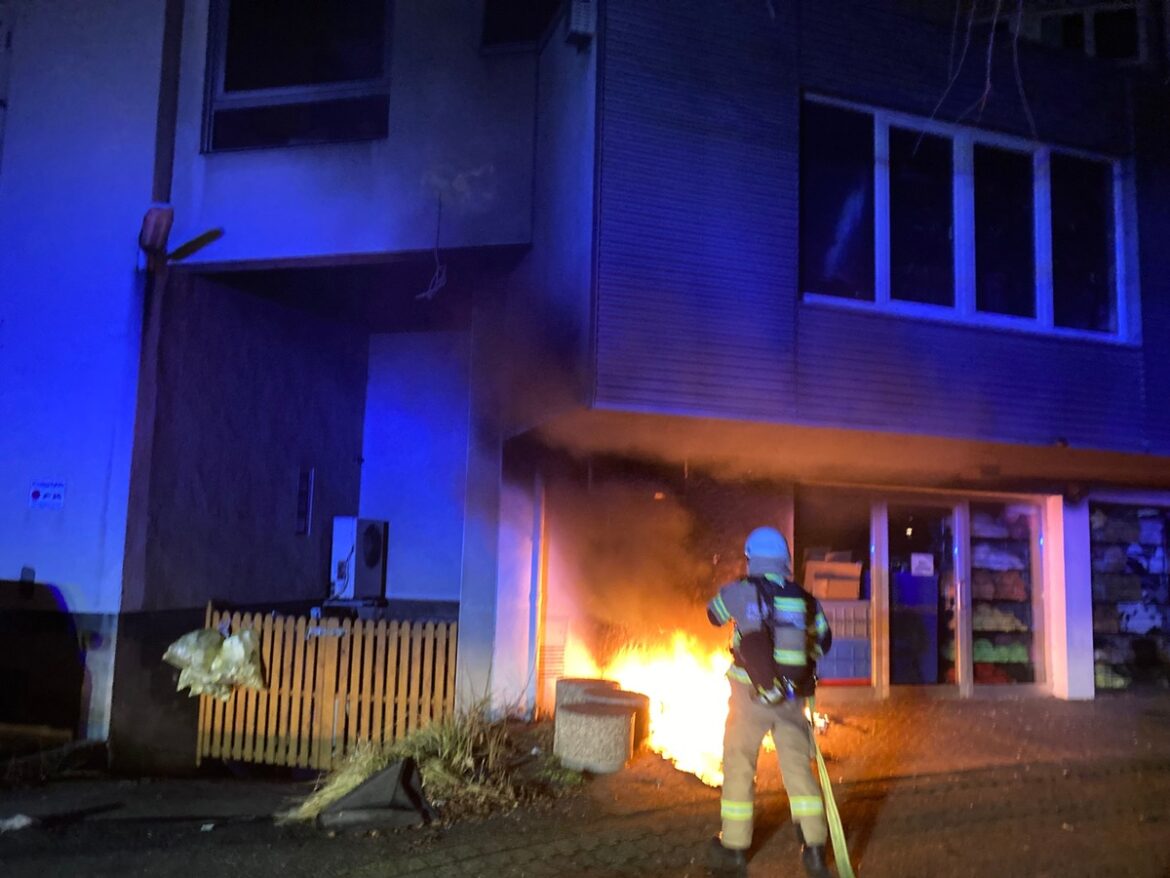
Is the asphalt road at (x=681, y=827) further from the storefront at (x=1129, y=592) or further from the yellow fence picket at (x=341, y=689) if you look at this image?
the storefront at (x=1129, y=592)

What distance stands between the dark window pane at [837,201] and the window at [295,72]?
4105 millimetres

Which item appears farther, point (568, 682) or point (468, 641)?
point (468, 641)

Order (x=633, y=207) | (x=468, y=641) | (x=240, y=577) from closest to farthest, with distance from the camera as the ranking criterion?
(x=633, y=207)
(x=468, y=641)
(x=240, y=577)

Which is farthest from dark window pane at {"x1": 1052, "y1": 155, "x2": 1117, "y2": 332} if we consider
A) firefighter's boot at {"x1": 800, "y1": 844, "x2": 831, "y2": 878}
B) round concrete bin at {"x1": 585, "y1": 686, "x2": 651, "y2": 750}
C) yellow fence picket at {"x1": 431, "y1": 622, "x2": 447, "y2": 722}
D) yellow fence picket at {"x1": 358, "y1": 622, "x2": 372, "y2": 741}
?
yellow fence picket at {"x1": 358, "y1": 622, "x2": 372, "y2": 741}

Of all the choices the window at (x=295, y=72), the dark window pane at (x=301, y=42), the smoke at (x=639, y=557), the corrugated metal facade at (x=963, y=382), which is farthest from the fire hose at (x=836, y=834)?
the dark window pane at (x=301, y=42)

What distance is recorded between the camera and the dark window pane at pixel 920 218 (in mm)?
7676

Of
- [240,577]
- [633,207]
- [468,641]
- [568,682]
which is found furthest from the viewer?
[240,577]

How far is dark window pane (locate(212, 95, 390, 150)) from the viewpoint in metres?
8.62

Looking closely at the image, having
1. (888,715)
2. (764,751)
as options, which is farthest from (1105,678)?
(764,751)

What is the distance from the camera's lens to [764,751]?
6699 mm

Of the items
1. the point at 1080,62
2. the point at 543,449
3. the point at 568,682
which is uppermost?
the point at 1080,62

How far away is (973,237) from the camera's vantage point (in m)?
7.80

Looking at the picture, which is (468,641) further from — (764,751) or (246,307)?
(246,307)

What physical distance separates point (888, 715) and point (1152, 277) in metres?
4.83
